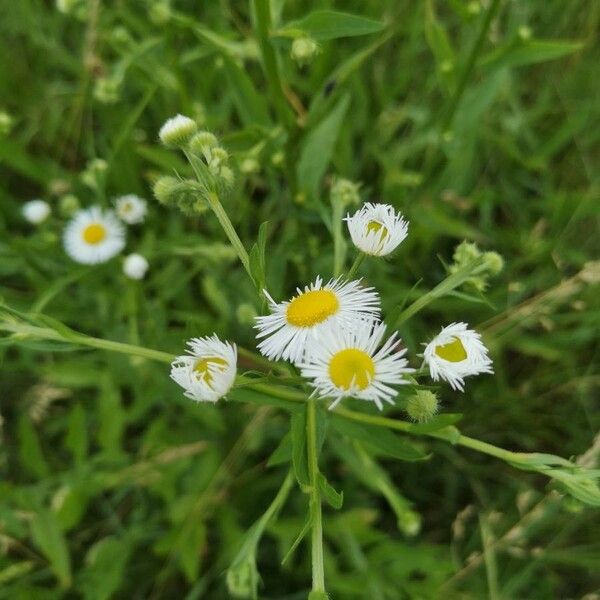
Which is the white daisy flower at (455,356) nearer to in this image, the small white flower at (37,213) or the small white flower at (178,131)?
the small white flower at (178,131)

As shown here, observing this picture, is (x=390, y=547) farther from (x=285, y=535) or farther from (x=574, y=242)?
(x=574, y=242)

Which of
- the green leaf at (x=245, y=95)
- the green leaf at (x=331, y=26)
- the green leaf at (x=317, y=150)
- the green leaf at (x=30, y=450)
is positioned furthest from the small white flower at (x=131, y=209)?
the green leaf at (x=331, y=26)

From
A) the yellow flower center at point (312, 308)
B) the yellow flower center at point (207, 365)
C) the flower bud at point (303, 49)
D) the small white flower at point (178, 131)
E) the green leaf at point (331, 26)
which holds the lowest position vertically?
the yellow flower center at point (207, 365)

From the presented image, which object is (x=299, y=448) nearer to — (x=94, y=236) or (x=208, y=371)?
(x=208, y=371)

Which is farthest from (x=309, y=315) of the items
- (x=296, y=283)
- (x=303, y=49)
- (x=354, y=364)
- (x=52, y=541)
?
→ (x=52, y=541)

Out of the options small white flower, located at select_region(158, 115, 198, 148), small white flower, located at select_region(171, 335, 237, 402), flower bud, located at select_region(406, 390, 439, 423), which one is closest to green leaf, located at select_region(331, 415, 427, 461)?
flower bud, located at select_region(406, 390, 439, 423)

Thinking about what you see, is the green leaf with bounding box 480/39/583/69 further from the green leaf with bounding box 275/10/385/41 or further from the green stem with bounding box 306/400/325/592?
the green stem with bounding box 306/400/325/592

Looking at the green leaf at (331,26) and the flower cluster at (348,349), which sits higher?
the green leaf at (331,26)
